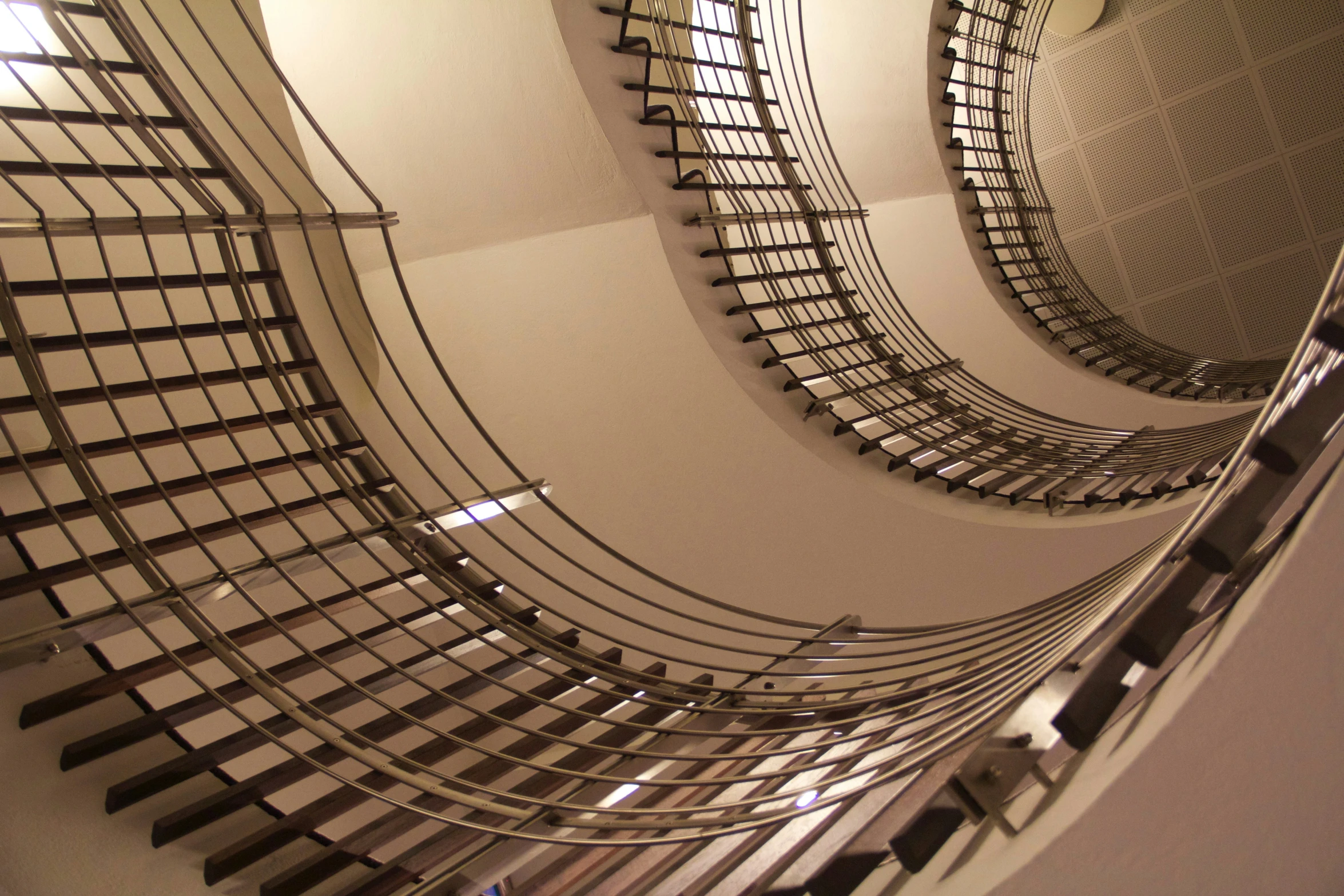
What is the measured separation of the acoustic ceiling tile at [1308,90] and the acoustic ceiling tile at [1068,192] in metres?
1.78

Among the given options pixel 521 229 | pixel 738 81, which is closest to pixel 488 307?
pixel 521 229

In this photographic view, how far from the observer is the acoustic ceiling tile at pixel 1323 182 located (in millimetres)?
8641

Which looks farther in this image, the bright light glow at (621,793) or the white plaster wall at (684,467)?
the white plaster wall at (684,467)

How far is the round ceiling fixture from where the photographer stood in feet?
29.3

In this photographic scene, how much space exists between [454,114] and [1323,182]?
866cm

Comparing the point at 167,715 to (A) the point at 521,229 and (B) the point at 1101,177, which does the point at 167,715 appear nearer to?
(A) the point at 521,229

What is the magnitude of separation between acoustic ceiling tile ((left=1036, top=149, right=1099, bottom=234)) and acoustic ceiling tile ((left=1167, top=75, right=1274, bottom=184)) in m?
0.94

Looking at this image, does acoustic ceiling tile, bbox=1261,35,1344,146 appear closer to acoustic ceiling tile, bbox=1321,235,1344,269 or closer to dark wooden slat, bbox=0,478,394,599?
acoustic ceiling tile, bbox=1321,235,1344,269

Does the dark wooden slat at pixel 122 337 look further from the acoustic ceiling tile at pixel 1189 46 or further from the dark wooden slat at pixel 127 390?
the acoustic ceiling tile at pixel 1189 46

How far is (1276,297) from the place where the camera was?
352 inches

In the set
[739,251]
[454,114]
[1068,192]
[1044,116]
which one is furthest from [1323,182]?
[454,114]

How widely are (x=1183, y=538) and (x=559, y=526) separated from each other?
4348 mm

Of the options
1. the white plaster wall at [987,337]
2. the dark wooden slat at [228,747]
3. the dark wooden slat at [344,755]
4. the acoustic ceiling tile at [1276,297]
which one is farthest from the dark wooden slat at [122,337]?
the acoustic ceiling tile at [1276,297]

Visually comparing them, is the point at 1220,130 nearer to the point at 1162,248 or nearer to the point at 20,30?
the point at 1162,248
